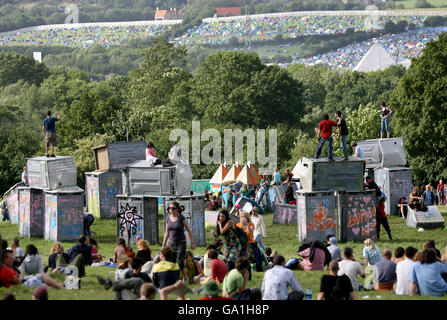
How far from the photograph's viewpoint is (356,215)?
27.2 metres

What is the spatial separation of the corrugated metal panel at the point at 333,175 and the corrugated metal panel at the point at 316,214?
0.24 meters

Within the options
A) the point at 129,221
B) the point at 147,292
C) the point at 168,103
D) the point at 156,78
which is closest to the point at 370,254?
the point at 147,292

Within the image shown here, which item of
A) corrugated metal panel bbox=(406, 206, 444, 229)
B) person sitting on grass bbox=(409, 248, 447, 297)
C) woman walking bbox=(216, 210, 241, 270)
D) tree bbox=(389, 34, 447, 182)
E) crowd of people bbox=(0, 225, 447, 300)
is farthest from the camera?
tree bbox=(389, 34, 447, 182)

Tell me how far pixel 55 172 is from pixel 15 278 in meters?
12.0

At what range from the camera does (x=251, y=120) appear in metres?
105

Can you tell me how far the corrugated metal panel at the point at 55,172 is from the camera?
93.5 feet

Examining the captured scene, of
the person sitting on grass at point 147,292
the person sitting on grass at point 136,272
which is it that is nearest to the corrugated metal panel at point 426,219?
the person sitting on grass at point 136,272

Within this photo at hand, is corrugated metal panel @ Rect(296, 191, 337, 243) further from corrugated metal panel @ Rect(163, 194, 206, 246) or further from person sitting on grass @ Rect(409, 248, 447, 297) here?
person sitting on grass @ Rect(409, 248, 447, 297)

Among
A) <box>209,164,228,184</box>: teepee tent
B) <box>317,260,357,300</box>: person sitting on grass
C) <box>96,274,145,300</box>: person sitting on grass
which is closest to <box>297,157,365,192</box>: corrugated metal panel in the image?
<box>317,260,357,300</box>: person sitting on grass

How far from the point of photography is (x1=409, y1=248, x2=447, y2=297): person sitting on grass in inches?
656

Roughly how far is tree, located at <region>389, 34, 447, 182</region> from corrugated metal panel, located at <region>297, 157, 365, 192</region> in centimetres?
2923
